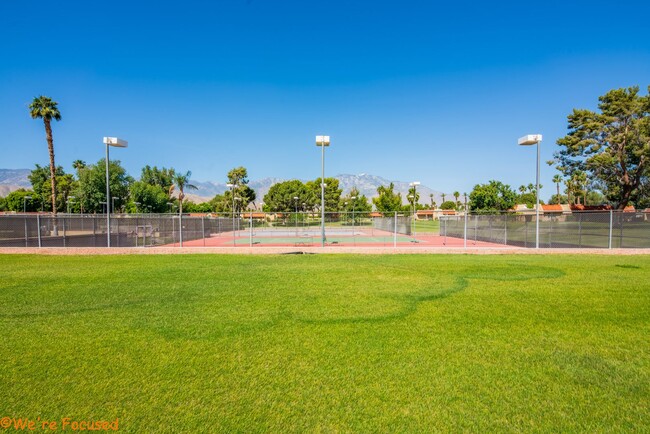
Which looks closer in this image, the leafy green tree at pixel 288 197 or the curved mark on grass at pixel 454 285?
the curved mark on grass at pixel 454 285

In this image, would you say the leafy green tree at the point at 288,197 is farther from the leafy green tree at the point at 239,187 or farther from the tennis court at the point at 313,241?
the tennis court at the point at 313,241

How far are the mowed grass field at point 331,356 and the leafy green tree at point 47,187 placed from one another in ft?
282

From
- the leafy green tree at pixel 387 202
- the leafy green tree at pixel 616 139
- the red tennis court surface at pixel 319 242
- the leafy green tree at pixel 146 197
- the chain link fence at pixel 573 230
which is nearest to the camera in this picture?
the chain link fence at pixel 573 230

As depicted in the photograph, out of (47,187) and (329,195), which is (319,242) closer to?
(329,195)

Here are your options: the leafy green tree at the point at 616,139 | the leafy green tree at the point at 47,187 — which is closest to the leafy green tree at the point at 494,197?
the leafy green tree at the point at 616,139

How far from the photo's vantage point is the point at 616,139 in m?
37.2

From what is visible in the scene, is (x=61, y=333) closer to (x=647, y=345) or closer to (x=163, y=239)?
(x=647, y=345)

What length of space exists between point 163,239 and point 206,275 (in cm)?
1661

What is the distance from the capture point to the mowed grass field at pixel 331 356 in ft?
11.0

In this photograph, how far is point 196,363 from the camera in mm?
4477

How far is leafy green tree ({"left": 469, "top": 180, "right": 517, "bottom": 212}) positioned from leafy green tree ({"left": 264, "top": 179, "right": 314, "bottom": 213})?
4274cm

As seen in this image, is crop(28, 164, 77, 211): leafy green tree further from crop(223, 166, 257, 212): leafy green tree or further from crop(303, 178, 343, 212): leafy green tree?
crop(303, 178, 343, 212): leafy green tree

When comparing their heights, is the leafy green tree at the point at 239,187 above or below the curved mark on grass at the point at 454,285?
above

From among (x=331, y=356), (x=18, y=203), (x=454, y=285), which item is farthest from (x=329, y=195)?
(x=331, y=356)
